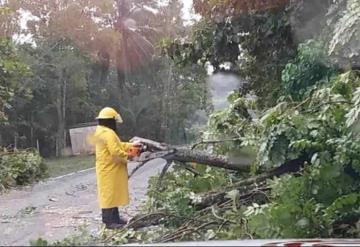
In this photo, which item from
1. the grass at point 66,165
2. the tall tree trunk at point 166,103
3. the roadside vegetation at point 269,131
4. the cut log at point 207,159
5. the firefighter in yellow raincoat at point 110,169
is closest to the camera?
the roadside vegetation at point 269,131

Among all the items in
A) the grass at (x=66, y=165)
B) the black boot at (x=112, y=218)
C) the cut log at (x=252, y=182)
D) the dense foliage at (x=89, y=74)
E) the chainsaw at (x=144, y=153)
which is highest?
the dense foliage at (x=89, y=74)

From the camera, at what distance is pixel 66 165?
22219mm

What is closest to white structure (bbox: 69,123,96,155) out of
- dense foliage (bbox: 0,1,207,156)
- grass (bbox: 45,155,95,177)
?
grass (bbox: 45,155,95,177)

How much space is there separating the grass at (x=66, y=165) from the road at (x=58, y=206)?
4.20ft

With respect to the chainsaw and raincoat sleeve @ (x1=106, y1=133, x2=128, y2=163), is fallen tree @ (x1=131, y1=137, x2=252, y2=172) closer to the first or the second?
the chainsaw

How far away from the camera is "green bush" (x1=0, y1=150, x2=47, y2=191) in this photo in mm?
16422

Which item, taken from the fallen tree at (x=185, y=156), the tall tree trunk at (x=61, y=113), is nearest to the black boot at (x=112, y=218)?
the fallen tree at (x=185, y=156)

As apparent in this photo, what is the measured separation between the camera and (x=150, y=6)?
31344mm

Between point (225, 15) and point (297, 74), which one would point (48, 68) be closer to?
point (225, 15)

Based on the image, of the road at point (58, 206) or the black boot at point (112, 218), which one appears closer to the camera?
the black boot at point (112, 218)

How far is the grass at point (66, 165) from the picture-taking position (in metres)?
19.1

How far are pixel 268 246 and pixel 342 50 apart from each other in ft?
20.1

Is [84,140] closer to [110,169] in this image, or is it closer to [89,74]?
[110,169]

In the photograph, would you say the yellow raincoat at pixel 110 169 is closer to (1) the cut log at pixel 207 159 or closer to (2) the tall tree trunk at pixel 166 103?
(1) the cut log at pixel 207 159
